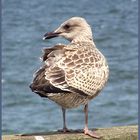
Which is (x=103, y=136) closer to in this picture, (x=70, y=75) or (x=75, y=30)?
(x=70, y=75)

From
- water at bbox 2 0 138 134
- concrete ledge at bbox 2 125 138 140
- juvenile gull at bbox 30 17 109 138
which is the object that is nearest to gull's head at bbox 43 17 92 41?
juvenile gull at bbox 30 17 109 138

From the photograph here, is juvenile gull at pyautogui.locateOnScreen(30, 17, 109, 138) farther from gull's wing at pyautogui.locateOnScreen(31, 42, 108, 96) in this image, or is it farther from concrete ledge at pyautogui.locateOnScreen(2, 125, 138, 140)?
concrete ledge at pyautogui.locateOnScreen(2, 125, 138, 140)

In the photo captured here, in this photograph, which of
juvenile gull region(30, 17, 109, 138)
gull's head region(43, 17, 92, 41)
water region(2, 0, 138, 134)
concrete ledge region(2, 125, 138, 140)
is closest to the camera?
concrete ledge region(2, 125, 138, 140)

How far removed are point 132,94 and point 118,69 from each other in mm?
3229

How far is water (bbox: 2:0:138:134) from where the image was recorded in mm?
14453

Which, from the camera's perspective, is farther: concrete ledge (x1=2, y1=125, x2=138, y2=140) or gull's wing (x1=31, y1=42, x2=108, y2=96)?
gull's wing (x1=31, y1=42, x2=108, y2=96)

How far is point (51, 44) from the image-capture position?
20875 millimetres

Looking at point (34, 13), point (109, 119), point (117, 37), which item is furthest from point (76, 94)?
point (34, 13)

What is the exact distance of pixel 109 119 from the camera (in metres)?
14.6

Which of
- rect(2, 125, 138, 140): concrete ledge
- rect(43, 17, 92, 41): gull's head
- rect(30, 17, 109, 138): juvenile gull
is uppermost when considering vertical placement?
rect(43, 17, 92, 41): gull's head

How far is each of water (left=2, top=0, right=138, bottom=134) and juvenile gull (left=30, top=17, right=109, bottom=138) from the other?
24.2 ft

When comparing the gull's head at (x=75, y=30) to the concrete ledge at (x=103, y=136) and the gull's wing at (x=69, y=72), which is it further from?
the concrete ledge at (x=103, y=136)

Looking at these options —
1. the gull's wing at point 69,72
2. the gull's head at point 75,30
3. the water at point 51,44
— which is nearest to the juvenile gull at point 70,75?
the gull's wing at point 69,72

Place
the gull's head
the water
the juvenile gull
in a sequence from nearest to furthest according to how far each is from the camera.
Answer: the juvenile gull, the gull's head, the water
